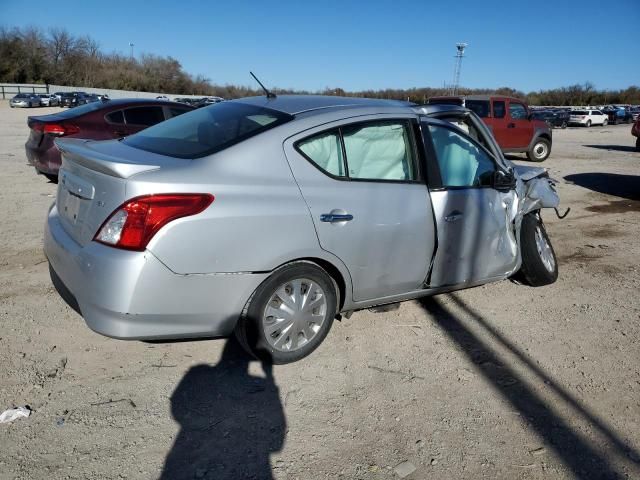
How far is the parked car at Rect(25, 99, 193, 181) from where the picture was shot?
746 centimetres

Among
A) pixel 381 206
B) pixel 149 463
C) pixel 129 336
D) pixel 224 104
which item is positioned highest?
pixel 224 104

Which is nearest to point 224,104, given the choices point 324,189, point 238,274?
point 324,189

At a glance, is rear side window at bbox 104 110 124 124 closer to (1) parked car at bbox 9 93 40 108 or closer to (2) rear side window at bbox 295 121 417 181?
(2) rear side window at bbox 295 121 417 181

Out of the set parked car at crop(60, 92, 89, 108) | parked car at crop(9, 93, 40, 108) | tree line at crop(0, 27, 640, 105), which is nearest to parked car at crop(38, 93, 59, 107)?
parked car at crop(9, 93, 40, 108)

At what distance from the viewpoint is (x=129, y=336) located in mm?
2730

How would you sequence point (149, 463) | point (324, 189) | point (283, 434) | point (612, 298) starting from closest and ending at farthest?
1. point (149, 463)
2. point (283, 434)
3. point (324, 189)
4. point (612, 298)

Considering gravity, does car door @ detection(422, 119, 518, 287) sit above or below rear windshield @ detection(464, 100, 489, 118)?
below

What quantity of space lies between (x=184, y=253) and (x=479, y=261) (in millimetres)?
2374

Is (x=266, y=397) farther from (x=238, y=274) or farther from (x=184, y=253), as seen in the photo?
(x=184, y=253)

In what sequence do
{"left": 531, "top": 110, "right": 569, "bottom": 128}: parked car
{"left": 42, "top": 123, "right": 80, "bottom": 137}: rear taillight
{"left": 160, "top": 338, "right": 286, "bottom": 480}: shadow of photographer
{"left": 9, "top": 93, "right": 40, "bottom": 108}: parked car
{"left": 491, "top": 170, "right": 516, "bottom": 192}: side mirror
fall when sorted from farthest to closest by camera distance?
{"left": 9, "top": 93, "right": 40, "bottom": 108}: parked car
{"left": 531, "top": 110, "right": 569, "bottom": 128}: parked car
{"left": 42, "top": 123, "right": 80, "bottom": 137}: rear taillight
{"left": 491, "top": 170, "right": 516, "bottom": 192}: side mirror
{"left": 160, "top": 338, "right": 286, "bottom": 480}: shadow of photographer

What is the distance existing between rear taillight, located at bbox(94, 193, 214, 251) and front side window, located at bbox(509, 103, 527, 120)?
14.8 meters

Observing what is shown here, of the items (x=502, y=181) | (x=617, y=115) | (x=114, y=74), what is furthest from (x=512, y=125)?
(x=114, y=74)

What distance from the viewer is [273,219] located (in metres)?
2.93

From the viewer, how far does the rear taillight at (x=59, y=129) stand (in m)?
7.45
